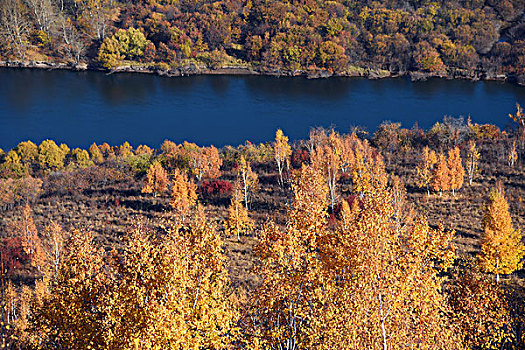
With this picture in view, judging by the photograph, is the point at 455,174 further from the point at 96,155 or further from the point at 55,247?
the point at 96,155

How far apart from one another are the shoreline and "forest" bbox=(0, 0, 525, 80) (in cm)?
43

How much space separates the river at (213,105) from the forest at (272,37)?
25.5 ft

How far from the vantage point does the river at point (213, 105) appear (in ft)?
316

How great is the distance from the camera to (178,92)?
407 ft

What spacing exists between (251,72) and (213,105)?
34283 mm

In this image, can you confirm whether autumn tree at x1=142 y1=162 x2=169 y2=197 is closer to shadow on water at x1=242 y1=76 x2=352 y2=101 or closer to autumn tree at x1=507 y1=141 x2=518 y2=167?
autumn tree at x1=507 y1=141 x2=518 y2=167

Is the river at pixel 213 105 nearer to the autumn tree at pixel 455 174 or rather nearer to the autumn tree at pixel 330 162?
the autumn tree at pixel 330 162

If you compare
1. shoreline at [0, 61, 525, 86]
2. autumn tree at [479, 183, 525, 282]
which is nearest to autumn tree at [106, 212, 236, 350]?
autumn tree at [479, 183, 525, 282]

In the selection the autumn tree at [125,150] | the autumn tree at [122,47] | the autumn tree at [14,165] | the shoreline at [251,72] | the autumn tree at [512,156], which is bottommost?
the autumn tree at [14,165]

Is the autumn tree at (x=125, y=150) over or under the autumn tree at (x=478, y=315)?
under

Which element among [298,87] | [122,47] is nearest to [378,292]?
[298,87]

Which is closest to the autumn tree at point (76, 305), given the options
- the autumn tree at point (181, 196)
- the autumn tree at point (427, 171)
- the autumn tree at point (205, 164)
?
the autumn tree at point (181, 196)

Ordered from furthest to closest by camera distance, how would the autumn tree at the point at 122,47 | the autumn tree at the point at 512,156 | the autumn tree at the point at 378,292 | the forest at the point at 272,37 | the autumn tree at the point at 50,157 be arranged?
1. the forest at the point at 272,37
2. the autumn tree at the point at 122,47
3. the autumn tree at the point at 50,157
4. the autumn tree at the point at 512,156
5. the autumn tree at the point at 378,292

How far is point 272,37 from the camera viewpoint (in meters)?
152
